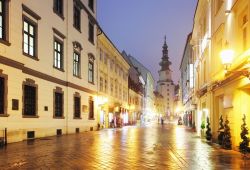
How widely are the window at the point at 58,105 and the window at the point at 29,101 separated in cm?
380

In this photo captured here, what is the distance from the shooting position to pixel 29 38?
20266mm

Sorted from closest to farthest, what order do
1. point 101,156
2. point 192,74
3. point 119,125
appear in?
point 101,156, point 192,74, point 119,125

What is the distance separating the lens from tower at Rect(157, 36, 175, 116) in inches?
6102

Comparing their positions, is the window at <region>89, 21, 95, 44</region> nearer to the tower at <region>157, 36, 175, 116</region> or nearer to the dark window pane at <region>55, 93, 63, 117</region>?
the dark window pane at <region>55, 93, 63, 117</region>

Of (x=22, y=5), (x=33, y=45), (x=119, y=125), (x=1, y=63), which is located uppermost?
(x=22, y=5)

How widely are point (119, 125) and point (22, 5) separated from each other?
98.9ft

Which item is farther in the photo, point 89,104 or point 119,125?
point 119,125

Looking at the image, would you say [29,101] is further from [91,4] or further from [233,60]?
→ [91,4]

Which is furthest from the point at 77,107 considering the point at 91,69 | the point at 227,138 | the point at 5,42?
the point at 227,138

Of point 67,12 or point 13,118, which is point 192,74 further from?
point 13,118

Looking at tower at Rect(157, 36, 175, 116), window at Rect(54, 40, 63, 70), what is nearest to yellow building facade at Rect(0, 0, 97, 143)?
window at Rect(54, 40, 63, 70)

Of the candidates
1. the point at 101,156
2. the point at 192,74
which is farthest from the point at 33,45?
the point at 192,74

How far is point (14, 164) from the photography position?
9.68m

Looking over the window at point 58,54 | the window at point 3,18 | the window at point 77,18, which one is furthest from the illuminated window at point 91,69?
the window at point 3,18
